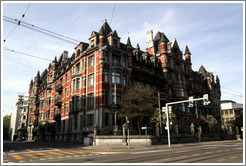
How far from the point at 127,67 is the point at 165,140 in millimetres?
14825

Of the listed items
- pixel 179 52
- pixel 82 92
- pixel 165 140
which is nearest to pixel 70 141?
pixel 82 92

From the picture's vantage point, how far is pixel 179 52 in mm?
51062

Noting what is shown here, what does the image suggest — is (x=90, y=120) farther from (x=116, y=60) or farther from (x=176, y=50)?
(x=176, y=50)

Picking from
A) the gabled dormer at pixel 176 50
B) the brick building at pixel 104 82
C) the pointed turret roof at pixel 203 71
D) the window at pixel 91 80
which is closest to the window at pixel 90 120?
the brick building at pixel 104 82

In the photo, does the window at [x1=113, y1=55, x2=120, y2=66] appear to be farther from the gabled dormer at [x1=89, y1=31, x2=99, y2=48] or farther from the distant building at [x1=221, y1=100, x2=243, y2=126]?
the distant building at [x1=221, y1=100, x2=243, y2=126]

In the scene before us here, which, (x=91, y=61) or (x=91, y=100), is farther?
(x=91, y=61)

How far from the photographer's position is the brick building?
108ft

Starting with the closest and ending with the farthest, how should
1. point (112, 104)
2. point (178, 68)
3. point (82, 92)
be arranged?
point (112, 104)
point (82, 92)
point (178, 68)

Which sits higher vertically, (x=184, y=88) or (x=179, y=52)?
(x=179, y=52)

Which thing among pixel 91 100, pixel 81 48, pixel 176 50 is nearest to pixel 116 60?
pixel 81 48

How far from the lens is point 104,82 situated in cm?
3294

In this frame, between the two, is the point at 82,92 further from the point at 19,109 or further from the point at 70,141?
the point at 19,109

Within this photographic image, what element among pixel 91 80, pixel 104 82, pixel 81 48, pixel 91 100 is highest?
pixel 81 48

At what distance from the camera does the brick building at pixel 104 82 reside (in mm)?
32969
